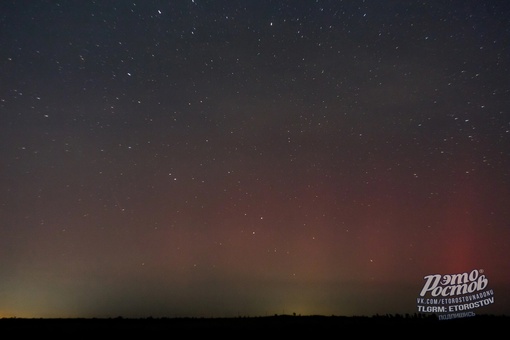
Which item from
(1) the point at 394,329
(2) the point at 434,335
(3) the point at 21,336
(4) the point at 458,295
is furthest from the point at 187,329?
(4) the point at 458,295

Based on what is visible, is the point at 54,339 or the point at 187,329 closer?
the point at 54,339

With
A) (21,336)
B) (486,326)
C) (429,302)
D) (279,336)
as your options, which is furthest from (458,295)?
(21,336)

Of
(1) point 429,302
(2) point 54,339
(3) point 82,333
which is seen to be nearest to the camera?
(2) point 54,339

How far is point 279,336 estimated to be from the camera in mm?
16016

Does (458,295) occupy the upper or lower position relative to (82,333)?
upper

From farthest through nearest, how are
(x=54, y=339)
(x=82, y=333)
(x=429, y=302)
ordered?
1. (x=429, y=302)
2. (x=82, y=333)
3. (x=54, y=339)

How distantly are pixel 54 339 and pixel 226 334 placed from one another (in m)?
5.42

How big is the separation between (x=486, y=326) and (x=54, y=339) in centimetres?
1431

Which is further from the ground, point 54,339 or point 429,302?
point 429,302

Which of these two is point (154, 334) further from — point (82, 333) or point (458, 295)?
point (458, 295)

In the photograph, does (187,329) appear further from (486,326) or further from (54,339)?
(486,326)

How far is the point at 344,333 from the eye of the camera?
641 inches

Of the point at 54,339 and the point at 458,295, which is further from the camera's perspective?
the point at 458,295

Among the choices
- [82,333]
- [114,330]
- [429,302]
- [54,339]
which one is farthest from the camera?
[429,302]
